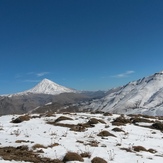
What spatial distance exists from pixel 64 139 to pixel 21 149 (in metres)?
5.66

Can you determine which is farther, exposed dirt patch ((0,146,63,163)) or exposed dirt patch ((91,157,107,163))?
exposed dirt patch ((91,157,107,163))

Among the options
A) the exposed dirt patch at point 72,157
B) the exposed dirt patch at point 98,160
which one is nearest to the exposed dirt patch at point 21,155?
the exposed dirt patch at point 72,157

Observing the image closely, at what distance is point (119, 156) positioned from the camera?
64.6ft

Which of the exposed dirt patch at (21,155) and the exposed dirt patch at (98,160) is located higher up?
the exposed dirt patch at (21,155)

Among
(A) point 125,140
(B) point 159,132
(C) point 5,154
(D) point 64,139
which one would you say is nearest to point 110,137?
(A) point 125,140

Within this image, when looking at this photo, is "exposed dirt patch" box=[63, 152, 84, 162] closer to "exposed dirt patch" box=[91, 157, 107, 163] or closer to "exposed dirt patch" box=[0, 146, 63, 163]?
"exposed dirt patch" box=[0, 146, 63, 163]

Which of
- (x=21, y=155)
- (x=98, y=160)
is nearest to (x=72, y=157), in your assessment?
(x=98, y=160)

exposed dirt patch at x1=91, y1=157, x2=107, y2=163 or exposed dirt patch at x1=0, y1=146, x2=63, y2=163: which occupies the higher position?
exposed dirt patch at x1=0, y1=146, x2=63, y2=163

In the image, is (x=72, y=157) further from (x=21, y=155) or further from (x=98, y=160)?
(x=21, y=155)

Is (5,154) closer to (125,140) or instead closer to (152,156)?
(152,156)

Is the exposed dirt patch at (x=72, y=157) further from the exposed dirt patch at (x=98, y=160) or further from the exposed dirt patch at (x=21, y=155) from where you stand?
the exposed dirt patch at (x=98, y=160)

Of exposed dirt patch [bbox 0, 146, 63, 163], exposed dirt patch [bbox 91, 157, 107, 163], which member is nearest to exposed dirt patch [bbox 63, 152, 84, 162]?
exposed dirt patch [bbox 0, 146, 63, 163]

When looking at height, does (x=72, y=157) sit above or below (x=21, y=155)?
below

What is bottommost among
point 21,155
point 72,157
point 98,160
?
point 98,160
